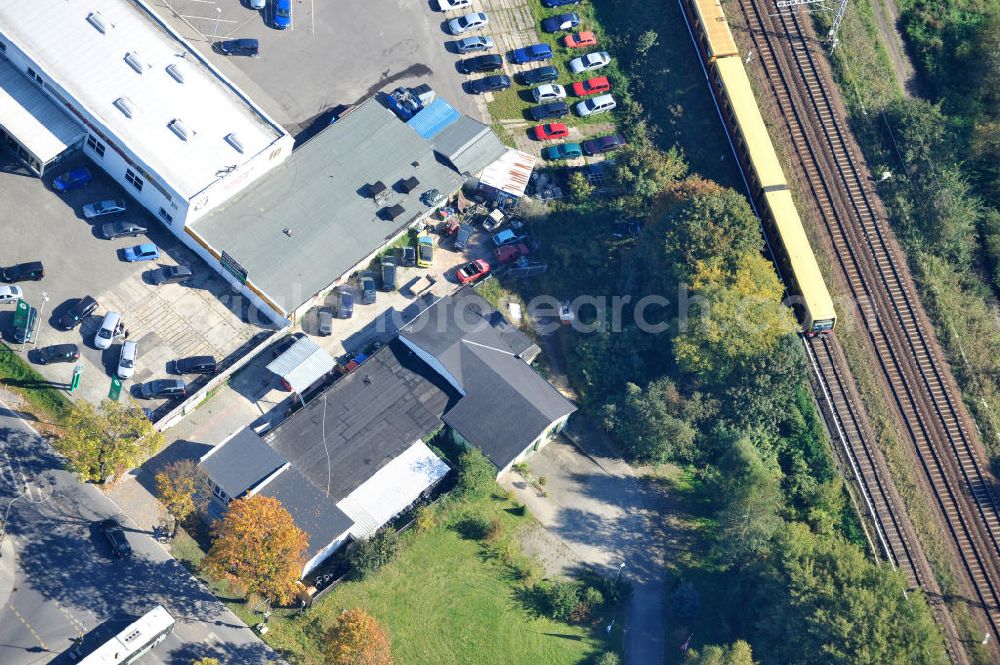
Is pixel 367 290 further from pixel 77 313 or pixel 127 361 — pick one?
pixel 77 313

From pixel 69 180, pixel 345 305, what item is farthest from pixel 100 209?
pixel 345 305

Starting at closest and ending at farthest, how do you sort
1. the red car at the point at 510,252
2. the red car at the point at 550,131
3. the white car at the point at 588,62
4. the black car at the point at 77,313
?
the black car at the point at 77,313, the red car at the point at 510,252, the red car at the point at 550,131, the white car at the point at 588,62

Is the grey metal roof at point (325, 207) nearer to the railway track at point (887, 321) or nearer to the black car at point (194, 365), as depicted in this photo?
the black car at point (194, 365)

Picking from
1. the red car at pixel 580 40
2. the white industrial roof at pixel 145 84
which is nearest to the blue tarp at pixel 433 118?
the white industrial roof at pixel 145 84

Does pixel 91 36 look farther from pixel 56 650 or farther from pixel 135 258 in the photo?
pixel 56 650

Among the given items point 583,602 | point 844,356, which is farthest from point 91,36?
point 844,356

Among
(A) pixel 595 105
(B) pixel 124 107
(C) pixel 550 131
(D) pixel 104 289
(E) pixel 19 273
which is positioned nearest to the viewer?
(E) pixel 19 273

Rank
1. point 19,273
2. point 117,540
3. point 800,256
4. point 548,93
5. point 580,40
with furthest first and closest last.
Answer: point 580,40 < point 548,93 < point 800,256 < point 19,273 < point 117,540

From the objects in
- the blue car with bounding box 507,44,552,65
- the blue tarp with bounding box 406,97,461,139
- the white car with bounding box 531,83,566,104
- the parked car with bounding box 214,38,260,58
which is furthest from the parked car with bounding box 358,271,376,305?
the blue car with bounding box 507,44,552,65
